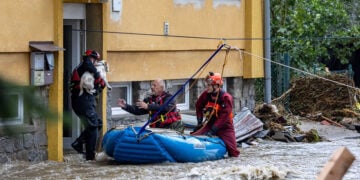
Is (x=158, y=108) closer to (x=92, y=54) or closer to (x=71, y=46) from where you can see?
(x=92, y=54)

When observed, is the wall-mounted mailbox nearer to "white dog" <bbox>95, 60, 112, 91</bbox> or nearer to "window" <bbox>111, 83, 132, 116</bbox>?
"white dog" <bbox>95, 60, 112, 91</bbox>

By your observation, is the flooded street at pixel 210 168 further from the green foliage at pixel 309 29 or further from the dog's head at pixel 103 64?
the green foliage at pixel 309 29

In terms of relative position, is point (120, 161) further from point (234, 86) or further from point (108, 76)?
point (234, 86)

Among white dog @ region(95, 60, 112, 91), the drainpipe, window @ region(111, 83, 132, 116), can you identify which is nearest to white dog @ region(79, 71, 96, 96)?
white dog @ region(95, 60, 112, 91)

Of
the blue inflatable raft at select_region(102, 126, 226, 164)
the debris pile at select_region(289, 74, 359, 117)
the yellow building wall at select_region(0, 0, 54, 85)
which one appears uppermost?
the yellow building wall at select_region(0, 0, 54, 85)

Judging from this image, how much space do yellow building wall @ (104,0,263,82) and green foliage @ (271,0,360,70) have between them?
4.54 m

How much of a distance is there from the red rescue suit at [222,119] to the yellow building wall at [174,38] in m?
1.69

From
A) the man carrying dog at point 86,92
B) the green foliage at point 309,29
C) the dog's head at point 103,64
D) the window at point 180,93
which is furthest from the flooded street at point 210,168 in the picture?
the green foliage at point 309,29

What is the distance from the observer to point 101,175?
11.0 metres

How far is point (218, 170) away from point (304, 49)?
40.4 feet

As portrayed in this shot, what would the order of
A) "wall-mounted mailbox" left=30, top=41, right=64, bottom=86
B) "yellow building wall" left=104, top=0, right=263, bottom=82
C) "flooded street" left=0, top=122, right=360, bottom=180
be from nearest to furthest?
"flooded street" left=0, top=122, right=360, bottom=180 → "wall-mounted mailbox" left=30, top=41, right=64, bottom=86 → "yellow building wall" left=104, top=0, right=263, bottom=82

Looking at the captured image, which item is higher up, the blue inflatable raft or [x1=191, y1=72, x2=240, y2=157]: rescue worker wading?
[x1=191, y1=72, x2=240, y2=157]: rescue worker wading

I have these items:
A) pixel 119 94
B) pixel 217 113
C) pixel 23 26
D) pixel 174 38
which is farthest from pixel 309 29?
pixel 23 26

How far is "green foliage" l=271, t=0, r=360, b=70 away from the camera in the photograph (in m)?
22.1
